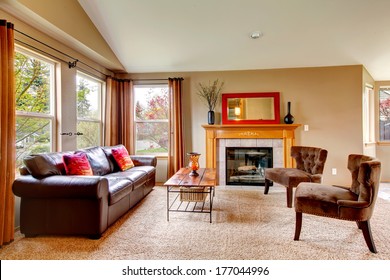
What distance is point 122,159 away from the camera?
349 centimetres

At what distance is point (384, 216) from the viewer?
2.71 metres

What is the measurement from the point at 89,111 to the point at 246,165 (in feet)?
10.5

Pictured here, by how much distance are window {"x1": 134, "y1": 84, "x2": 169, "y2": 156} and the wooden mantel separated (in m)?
0.95

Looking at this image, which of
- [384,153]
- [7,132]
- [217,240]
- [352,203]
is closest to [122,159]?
[7,132]

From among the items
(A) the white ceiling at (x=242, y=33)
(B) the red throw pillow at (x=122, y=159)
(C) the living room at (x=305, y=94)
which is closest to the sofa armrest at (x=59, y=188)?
(C) the living room at (x=305, y=94)

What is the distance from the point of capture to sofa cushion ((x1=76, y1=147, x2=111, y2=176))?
3.00 metres

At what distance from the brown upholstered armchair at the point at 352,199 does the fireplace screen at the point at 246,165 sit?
6.55 ft

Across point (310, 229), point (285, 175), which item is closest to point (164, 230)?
point (310, 229)

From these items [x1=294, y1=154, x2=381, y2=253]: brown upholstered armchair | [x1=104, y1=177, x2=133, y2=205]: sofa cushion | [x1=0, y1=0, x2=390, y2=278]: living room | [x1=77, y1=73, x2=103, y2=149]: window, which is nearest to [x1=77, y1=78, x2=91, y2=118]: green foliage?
[x1=77, y1=73, x2=103, y2=149]: window

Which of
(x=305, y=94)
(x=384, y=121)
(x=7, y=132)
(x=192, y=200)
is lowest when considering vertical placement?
(x=192, y=200)

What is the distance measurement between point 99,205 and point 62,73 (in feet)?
6.90

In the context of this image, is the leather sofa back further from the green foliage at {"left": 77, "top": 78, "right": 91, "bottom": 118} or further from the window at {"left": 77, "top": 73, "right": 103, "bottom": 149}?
the green foliage at {"left": 77, "top": 78, "right": 91, "bottom": 118}

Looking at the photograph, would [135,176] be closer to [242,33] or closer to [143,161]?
[143,161]

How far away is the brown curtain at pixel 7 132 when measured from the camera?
6.61ft
